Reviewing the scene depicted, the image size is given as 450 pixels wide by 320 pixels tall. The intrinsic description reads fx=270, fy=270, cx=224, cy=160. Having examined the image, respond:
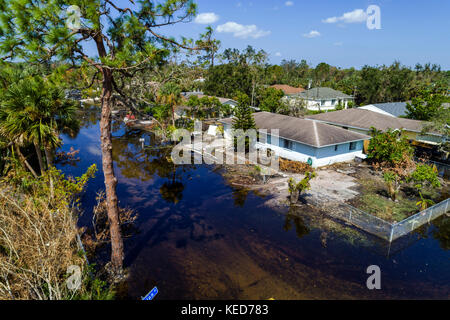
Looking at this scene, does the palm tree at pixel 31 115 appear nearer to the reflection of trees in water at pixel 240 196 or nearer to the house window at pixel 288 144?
the reflection of trees in water at pixel 240 196

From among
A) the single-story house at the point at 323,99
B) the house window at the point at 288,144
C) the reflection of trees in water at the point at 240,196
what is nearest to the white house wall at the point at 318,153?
the house window at the point at 288,144

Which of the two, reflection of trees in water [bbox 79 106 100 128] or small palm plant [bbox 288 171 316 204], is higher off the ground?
reflection of trees in water [bbox 79 106 100 128]

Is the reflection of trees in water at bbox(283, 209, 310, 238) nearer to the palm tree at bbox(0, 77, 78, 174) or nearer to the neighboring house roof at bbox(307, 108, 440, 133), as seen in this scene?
the palm tree at bbox(0, 77, 78, 174)

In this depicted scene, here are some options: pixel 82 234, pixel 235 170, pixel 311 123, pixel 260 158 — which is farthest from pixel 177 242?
pixel 311 123

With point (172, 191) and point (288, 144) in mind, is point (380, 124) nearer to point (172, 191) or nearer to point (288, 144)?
point (288, 144)

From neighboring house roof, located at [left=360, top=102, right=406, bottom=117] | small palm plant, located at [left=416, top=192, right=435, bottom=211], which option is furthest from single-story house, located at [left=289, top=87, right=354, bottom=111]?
small palm plant, located at [left=416, top=192, right=435, bottom=211]
